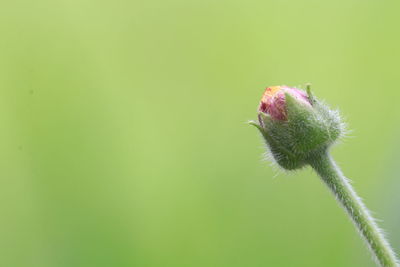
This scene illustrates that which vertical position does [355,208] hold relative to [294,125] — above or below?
below

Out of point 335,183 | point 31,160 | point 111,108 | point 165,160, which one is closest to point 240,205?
point 165,160

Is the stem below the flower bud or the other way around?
below

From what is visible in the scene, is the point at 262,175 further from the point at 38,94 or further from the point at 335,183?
the point at 335,183

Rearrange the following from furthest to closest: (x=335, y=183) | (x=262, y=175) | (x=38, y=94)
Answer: (x=38, y=94) → (x=262, y=175) → (x=335, y=183)

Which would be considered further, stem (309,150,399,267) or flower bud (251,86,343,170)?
flower bud (251,86,343,170)
